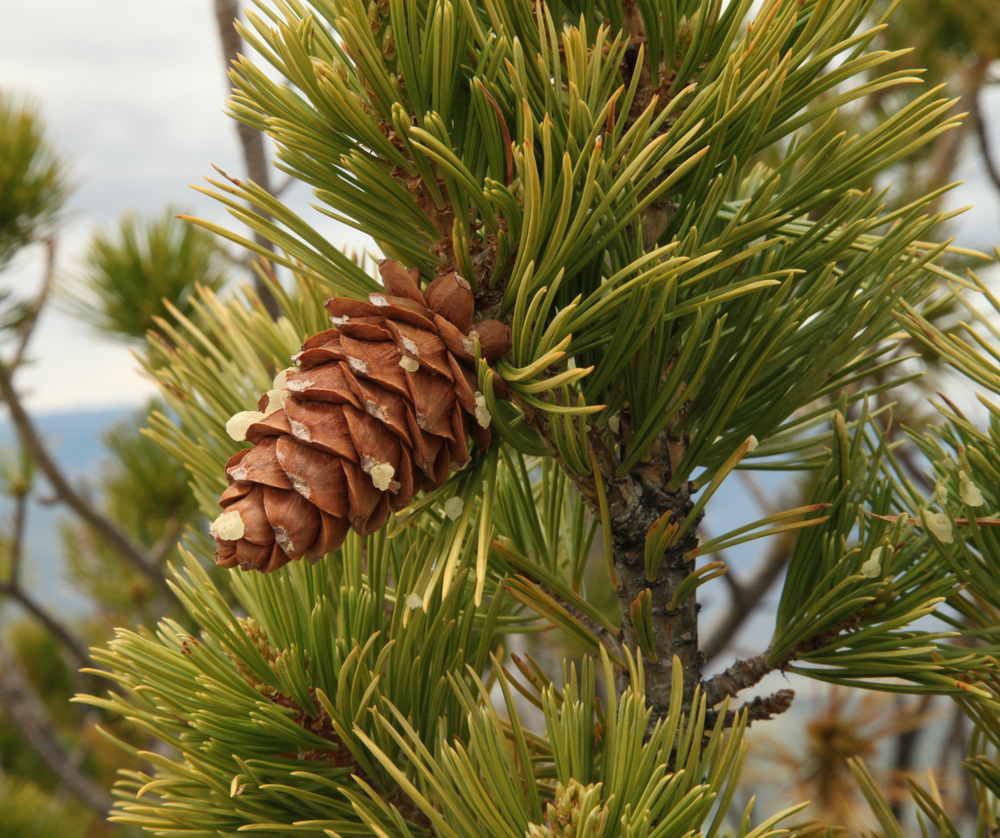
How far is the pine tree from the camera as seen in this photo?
0.24 meters

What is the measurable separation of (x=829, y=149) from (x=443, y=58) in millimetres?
138

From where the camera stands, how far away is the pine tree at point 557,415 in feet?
0.80

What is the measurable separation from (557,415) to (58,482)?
2.63ft

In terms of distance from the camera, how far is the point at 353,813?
0.31 m

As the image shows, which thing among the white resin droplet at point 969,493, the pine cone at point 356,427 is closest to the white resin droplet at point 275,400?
the pine cone at point 356,427

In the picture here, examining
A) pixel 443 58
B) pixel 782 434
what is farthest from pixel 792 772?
pixel 443 58

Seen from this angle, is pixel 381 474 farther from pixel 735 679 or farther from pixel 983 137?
pixel 983 137

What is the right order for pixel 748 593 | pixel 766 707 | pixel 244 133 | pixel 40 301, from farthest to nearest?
1. pixel 748 593
2. pixel 40 301
3. pixel 244 133
4. pixel 766 707

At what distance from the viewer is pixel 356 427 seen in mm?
243

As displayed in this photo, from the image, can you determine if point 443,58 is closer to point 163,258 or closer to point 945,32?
point 163,258

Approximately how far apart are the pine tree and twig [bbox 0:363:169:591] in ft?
1.96

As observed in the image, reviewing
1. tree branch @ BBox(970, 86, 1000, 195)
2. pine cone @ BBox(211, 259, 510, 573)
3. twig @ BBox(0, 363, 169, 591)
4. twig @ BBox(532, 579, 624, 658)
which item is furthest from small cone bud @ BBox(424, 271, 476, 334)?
tree branch @ BBox(970, 86, 1000, 195)

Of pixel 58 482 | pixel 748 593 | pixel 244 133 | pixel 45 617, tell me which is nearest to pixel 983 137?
pixel 748 593

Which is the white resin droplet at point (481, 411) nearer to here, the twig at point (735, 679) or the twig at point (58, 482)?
the twig at point (735, 679)
